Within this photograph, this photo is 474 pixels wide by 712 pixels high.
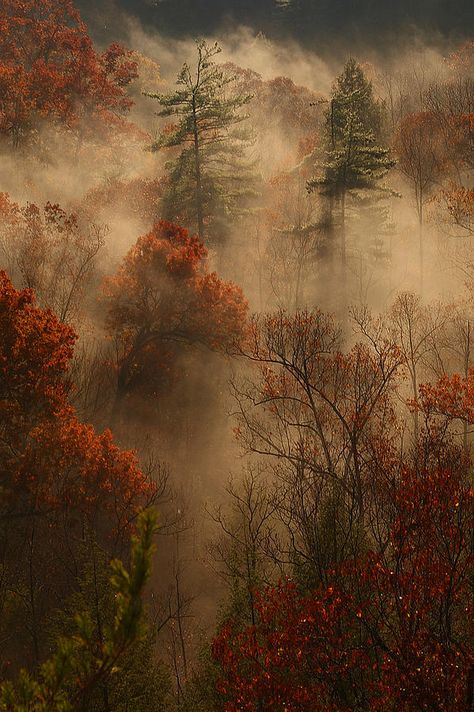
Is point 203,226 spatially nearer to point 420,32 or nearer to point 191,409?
point 191,409

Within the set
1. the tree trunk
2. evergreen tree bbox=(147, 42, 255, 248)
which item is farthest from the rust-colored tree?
evergreen tree bbox=(147, 42, 255, 248)

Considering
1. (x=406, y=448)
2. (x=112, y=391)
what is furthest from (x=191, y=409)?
(x=406, y=448)

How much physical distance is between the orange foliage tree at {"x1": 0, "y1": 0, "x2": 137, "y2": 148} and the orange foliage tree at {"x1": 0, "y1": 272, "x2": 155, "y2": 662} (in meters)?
26.9

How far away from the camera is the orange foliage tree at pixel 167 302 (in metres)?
25.8

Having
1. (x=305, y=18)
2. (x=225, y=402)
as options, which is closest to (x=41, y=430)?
(x=225, y=402)

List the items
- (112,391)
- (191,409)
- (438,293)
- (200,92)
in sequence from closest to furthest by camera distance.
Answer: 1. (112,391)
2. (191,409)
3. (200,92)
4. (438,293)

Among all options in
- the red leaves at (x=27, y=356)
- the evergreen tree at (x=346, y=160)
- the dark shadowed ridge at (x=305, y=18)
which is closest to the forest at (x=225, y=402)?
the red leaves at (x=27, y=356)

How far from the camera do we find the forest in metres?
12.3

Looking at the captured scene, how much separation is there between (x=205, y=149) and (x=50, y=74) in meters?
19.6

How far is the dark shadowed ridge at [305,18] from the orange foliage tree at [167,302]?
72947 millimetres

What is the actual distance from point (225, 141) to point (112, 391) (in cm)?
1755

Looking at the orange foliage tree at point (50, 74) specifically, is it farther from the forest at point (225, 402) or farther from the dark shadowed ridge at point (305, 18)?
the dark shadowed ridge at point (305, 18)

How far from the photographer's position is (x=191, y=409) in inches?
1121

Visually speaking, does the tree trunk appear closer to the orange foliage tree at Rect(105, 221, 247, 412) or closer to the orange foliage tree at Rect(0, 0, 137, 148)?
the orange foliage tree at Rect(105, 221, 247, 412)
